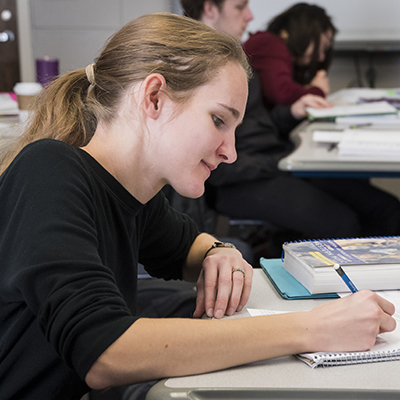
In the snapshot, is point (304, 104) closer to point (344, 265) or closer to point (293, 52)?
point (293, 52)

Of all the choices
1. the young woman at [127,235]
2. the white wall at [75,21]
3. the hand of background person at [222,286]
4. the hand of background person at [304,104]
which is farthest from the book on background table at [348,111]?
the white wall at [75,21]

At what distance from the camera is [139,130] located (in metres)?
0.78

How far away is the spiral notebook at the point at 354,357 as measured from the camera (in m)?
0.59

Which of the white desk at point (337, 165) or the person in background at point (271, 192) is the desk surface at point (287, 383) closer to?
the white desk at point (337, 165)

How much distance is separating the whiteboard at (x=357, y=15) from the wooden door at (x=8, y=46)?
1845 mm

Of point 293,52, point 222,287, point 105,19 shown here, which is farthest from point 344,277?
point 105,19

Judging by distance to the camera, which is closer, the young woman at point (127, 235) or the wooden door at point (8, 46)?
the young woman at point (127, 235)

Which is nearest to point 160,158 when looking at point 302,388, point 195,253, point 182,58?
point 182,58

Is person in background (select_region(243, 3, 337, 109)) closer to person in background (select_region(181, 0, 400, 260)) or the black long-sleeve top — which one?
person in background (select_region(181, 0, 400, 260))

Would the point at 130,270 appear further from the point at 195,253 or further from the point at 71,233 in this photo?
the point at 71,233

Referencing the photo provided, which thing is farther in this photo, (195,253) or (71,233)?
(195,253)

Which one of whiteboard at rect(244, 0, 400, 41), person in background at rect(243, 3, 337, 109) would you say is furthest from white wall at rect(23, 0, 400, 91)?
person in background at rect(243, 3, 337, 109)

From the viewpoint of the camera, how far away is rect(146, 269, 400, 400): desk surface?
53 cm

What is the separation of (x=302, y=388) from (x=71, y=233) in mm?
314
